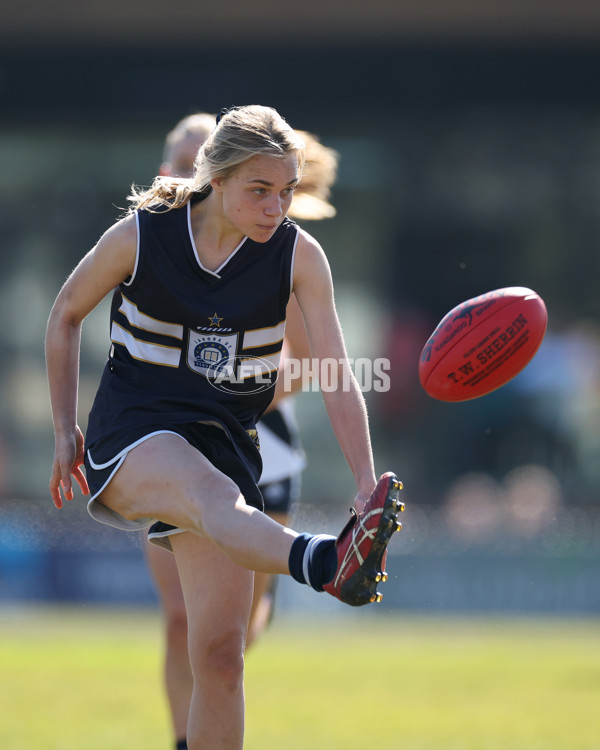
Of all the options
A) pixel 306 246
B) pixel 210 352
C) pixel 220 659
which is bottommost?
pixel 220 659

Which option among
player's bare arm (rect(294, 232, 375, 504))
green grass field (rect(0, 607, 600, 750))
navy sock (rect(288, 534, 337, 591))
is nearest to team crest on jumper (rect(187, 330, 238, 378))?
player's bare arm (rect(294, 232, 375, 504))

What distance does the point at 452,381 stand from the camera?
3707 mm

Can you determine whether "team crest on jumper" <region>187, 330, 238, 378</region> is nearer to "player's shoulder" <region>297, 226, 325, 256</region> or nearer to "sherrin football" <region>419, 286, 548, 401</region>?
Answer: "player's shoulder" <region>297, 226, 325, 256</region>

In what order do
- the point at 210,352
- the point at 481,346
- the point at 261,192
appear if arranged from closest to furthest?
the point at 261,192, the point at 210,352, the point at 481,346

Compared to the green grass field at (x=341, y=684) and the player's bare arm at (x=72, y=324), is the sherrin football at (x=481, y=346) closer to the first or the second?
the player's bare arm at (x=72, y=324)

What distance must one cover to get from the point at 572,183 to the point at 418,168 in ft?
6.22

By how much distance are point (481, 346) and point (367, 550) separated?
1094 millimetres

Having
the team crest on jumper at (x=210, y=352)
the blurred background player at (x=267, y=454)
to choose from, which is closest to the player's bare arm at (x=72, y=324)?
the team crest on jumper at (x=210, y=352)

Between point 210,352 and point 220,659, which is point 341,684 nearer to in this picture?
point 220,659

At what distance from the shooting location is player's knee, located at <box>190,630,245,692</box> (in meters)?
3.24

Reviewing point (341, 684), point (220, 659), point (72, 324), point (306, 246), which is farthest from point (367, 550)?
point (341, 684)

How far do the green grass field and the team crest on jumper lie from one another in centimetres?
193

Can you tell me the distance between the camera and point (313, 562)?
2.85 metres

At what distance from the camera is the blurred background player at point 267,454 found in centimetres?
403
